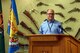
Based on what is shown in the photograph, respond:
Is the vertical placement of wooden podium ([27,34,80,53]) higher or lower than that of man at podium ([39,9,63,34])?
lower

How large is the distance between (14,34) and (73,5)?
1.71 m

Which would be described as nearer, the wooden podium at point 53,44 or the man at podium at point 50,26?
the wooden podium at point 53,44

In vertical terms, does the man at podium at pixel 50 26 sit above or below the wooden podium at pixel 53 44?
above

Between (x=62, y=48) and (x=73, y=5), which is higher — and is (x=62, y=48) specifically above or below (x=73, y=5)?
below

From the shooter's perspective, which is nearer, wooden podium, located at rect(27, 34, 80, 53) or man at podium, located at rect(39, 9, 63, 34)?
wooden podium, located at rect(27, 34, 80, 53)

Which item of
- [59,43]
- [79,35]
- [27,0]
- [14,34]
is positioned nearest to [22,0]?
[27,0]

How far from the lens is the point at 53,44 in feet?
13.5

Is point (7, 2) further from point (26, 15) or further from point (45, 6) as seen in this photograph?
point (45, 6)

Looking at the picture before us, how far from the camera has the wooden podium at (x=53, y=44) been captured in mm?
4051

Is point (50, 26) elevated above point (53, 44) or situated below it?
above

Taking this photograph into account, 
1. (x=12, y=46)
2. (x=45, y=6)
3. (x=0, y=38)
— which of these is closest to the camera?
(x=12, y=46)

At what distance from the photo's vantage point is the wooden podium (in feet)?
13.3

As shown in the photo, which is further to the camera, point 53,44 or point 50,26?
point 50,26

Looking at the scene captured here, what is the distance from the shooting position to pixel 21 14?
6.22 m
